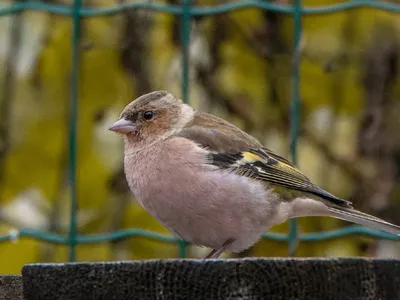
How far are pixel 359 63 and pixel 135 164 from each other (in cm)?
176

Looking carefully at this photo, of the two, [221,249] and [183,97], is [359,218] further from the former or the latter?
[183,97]

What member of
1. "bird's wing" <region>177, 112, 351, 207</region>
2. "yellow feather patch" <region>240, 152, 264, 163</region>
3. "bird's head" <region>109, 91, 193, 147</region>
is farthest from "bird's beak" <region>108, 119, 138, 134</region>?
"yellow feather patch" <region>240, 152, 264, 163</region>

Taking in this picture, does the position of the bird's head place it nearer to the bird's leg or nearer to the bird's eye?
the bird's eye

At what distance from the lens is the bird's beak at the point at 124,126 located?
3237 mm

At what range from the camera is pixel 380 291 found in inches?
53.4

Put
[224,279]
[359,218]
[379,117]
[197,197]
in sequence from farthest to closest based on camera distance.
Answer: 1. [379,117]
2. [359,218]
3. [197,197]
4. [224,279]

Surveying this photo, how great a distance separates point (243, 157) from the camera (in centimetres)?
318

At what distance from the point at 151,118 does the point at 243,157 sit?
0.39 metres

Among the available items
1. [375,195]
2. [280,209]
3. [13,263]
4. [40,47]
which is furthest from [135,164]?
[375,195]

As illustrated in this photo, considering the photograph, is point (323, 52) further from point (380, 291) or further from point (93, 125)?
point (380, 291)

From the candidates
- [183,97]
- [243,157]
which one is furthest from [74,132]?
[243,157]

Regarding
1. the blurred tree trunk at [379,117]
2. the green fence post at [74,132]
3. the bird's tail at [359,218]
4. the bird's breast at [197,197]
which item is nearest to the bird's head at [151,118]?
the bird's breast at [197,197]

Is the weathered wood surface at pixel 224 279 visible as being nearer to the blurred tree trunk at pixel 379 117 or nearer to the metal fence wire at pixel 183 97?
the metal fence wire at pixel 183 97

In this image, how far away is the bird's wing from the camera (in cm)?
313
